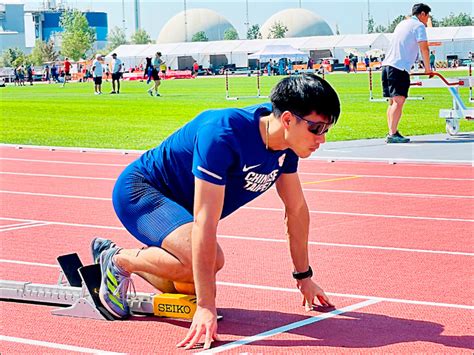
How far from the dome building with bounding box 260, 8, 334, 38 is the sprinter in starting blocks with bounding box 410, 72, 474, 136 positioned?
146232 mm

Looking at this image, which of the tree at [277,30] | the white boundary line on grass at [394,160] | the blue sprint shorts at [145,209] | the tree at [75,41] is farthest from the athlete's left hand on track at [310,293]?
the tree at [277,30]

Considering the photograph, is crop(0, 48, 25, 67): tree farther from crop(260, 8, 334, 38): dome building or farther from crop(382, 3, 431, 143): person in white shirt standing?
crop(382, 3, 431, 143): person in white shirt standing

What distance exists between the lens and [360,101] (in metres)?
31.9

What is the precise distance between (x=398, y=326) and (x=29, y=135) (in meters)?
17.7

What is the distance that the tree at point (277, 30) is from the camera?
161 metres

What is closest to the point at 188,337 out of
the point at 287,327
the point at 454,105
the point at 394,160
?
the point at 287,327

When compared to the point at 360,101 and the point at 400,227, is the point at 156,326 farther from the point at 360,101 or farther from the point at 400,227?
the point at 360,101

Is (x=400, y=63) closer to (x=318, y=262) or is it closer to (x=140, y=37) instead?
(x=318, y=262)

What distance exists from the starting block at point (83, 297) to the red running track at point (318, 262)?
0.28ft

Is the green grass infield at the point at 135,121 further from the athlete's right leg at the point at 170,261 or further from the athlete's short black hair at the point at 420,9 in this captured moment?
the athlete's right leg at the point at 170,261

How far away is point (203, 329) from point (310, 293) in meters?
1.03

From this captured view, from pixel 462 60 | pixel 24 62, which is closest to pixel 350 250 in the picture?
pixel 462 60

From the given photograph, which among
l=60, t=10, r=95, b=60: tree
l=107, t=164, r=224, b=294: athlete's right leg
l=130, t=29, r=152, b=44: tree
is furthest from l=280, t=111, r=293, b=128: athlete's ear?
l=130, t=29, r=152, b=44: tree

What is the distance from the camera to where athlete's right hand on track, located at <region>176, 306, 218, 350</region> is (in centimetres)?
531
